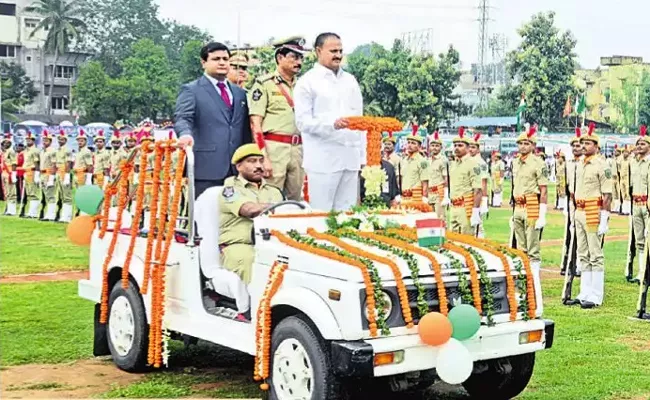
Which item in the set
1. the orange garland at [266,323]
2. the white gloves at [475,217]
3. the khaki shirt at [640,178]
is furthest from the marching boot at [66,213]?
the orange garland at [266,323]

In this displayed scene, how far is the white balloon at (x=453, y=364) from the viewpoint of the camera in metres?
5.54

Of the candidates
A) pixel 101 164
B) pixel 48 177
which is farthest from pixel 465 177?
pixel 48 177

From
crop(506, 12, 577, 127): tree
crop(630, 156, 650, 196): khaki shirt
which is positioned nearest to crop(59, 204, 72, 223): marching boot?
crop(630, 156, 650, 196): khaki shirt

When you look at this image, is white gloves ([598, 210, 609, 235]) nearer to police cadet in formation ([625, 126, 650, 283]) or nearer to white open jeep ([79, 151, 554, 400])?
police cadet in formation ([625, 126, 650, 283])

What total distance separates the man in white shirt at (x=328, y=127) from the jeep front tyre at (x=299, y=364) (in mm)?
1950

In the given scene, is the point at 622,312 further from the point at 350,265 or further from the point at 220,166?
the point at 350,265

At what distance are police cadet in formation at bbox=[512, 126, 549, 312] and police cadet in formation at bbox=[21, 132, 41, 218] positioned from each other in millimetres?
14927

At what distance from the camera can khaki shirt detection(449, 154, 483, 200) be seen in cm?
1413

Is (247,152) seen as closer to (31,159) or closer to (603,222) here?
(603,222)

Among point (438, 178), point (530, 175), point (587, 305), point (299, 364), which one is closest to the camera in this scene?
point (299, 364)

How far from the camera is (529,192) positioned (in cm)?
1270

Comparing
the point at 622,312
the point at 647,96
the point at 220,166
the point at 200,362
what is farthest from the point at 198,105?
the point at 647,96

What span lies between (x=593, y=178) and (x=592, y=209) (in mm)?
364

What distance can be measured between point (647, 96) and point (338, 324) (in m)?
61.6
